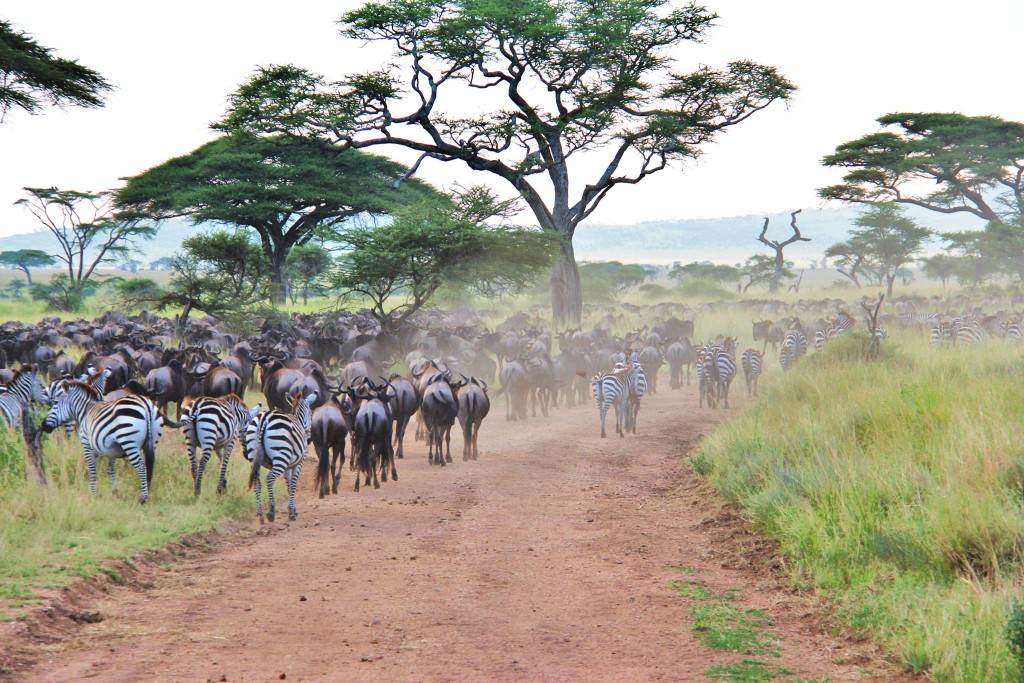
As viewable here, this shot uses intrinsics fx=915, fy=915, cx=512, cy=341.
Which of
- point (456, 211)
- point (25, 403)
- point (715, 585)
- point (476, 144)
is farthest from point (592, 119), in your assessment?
point (715, 585)

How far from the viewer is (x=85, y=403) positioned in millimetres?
10742

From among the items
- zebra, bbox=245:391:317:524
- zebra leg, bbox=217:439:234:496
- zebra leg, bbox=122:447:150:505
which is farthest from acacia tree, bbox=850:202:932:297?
zebra leg, bbox=122:447:150:505

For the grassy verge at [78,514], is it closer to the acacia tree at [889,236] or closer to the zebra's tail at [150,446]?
the zebra's tail at [150,446]

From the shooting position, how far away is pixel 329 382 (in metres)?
19.2

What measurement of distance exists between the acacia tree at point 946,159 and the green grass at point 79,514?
3765 centimetres

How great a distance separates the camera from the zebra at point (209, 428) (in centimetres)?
1012

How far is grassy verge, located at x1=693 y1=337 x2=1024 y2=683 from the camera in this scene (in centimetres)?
598

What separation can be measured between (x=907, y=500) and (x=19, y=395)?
1045 cm

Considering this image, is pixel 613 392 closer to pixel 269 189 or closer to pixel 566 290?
pixel 566 290

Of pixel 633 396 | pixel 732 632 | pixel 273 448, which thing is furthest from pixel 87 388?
pixel 633 396

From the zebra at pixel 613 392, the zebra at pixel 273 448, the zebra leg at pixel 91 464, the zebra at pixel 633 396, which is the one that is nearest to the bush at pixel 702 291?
the zebra at pixel 633 396

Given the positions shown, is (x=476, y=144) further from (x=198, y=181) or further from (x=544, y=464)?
(x=544, y=464)

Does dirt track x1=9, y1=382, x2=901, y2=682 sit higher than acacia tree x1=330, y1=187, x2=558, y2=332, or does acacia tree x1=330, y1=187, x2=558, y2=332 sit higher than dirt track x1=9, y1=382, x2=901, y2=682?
acacia tree x1=330, y1=187, x2=558, y2=332

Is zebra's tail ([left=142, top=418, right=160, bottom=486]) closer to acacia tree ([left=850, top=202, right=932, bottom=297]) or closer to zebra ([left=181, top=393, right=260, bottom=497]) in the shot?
zebra ([left=181, top=393, right=260, bottom=497])
